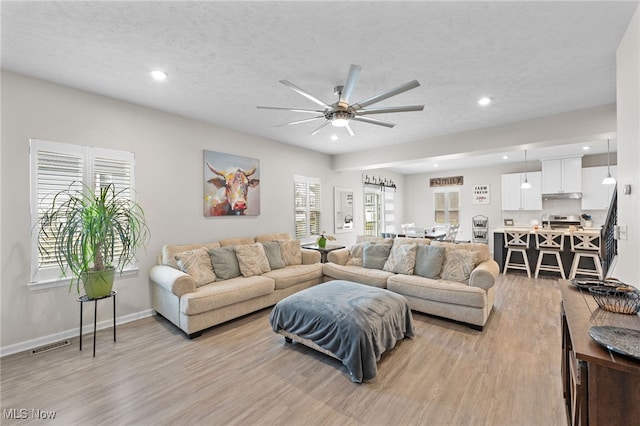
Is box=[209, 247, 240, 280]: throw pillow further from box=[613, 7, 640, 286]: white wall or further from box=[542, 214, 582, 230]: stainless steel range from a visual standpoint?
box=[542, 214, 582, 230]: stainless steel range

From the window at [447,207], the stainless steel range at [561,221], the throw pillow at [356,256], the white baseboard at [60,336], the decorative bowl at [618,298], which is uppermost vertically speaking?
the window at [447,207]

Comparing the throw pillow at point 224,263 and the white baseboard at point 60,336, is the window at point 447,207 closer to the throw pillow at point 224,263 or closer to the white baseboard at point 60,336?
the throw pillow at point 224,263

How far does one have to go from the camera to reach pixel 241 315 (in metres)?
3.41

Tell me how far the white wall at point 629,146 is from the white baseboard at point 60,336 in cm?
486

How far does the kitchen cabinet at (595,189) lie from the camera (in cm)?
616

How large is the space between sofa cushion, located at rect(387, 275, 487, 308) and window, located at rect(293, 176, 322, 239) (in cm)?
250

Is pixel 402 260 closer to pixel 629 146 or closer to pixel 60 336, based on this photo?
pixel 629 146

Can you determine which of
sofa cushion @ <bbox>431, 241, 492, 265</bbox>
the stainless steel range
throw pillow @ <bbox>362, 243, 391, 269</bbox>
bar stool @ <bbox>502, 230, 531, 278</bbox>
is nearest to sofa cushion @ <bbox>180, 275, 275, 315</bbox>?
throw pillow @ <bbox>362, 243, 391, 269</bbox>

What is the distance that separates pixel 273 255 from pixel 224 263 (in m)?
0.85

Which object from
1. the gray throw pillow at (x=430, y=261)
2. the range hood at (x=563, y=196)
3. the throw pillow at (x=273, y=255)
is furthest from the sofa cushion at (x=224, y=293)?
the range hood at (x=563, y=196)

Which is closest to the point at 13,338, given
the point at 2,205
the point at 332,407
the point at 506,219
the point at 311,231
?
the point at 2,205

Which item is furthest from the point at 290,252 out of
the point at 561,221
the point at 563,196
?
the point at 561,221

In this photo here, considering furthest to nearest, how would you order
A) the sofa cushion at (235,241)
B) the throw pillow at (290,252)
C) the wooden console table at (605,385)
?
1. the throw pillow at (290,252)
2. the sofa cushion at (235,241)
3. the wooden console table at (605,385)

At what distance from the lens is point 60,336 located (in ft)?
9.56
